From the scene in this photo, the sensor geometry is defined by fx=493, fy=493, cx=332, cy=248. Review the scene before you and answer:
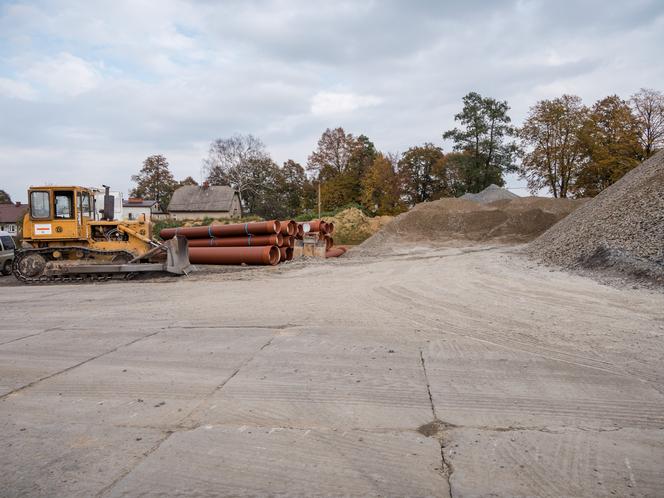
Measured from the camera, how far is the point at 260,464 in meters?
3.35

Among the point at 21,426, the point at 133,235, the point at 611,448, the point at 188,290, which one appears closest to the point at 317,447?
the point at 611,448

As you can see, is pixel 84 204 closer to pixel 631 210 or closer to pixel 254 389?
pixel 254 389

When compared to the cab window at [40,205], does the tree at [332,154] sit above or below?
above

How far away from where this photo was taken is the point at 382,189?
2160 inches

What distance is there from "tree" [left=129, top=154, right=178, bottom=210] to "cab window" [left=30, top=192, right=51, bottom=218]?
236 feet

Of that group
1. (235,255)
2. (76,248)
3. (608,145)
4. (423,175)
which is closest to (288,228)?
(235,255)

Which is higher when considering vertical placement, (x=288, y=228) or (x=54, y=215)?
(x=54, y=215)

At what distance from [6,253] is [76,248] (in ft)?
20.2

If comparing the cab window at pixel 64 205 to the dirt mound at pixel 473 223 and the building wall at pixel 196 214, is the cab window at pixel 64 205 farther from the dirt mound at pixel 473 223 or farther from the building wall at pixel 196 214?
the building wall at pixel 196 214

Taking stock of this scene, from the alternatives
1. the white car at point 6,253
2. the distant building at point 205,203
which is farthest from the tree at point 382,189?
the white car at point 6,253

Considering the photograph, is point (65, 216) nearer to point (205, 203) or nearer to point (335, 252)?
point (335, 252)

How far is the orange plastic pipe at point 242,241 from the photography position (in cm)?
1848

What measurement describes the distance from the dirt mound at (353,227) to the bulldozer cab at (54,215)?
2285 centimetres

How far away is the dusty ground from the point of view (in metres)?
3.20
